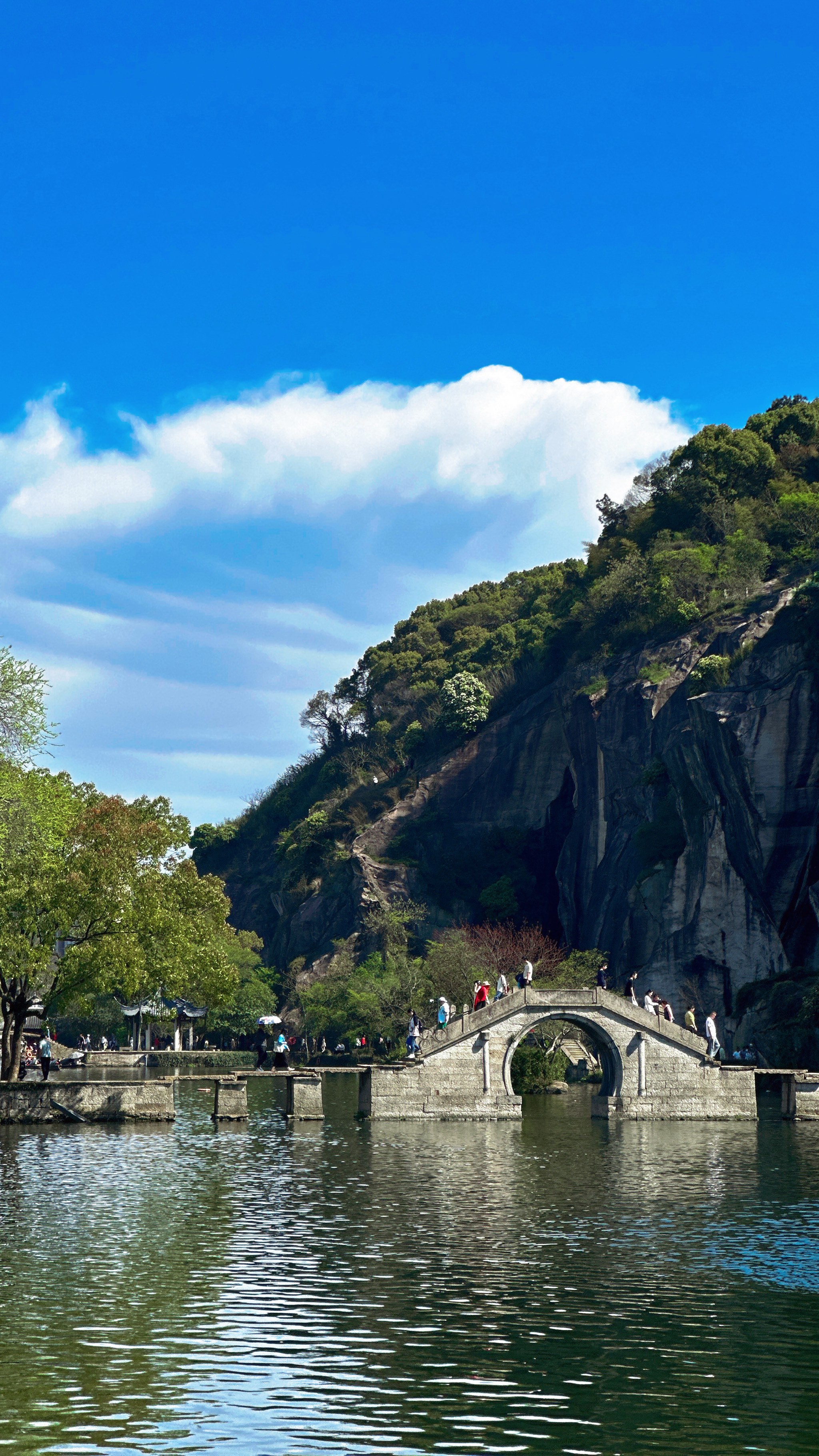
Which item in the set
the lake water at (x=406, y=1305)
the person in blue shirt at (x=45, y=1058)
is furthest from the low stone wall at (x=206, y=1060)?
the lake water at (x=406, y=1305)

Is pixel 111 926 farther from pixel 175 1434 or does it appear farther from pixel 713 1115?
pixel 175 1434

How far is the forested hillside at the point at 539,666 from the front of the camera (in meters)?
96.1

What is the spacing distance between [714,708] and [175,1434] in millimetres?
66110

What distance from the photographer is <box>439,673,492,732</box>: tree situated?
11669 cm

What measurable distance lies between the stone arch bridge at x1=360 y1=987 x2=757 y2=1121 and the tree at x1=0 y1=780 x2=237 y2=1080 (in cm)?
891

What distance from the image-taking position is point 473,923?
10825cm

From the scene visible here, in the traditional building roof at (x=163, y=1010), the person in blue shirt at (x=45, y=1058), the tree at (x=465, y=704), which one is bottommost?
the person in blue shirt at (x=45, y=1058)

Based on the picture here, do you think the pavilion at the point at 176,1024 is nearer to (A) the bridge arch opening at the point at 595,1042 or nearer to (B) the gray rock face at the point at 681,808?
(B) the gray rock face at the point at 681,808

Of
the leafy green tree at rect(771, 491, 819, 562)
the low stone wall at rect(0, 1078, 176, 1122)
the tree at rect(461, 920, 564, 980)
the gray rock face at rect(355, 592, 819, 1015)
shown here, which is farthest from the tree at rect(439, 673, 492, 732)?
the low stone wall at rect(0, 1078, 176, 1122)

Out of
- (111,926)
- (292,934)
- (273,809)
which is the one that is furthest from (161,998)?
(273,809)

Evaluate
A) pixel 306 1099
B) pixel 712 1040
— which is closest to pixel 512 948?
pixel 712 1040

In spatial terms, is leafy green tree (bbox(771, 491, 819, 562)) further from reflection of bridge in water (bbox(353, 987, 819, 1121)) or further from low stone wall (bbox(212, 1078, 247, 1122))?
low stone wall (bbox(212, 1078, 247, 1122))

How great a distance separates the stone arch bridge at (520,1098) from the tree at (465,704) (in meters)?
64.5

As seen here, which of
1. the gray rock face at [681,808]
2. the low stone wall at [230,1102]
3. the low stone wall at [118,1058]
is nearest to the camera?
the low stone wall at [230,1102]
